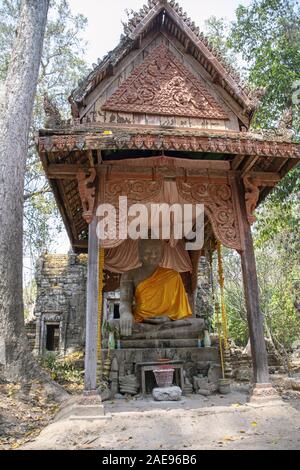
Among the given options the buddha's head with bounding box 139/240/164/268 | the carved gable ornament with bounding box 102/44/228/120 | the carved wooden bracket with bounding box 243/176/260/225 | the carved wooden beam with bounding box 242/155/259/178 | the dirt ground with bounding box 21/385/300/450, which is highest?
the carved gable ornament with bounding box 102/44/228/120

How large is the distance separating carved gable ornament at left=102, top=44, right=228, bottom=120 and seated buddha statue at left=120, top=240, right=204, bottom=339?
3.30m

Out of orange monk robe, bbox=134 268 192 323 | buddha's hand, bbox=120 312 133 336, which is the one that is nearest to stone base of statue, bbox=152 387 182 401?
buddha's hand, bbox=120 312 133 336

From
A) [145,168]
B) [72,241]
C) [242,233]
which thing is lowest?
[242,233]

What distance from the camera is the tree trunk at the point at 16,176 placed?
7172 mm

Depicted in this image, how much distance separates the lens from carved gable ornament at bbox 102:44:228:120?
6.72m

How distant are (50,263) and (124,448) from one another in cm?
1432

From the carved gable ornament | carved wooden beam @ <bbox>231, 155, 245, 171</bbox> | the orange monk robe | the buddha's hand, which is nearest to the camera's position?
carved wooden beam @ <bbox>231, 155, 245, 171</bbox>

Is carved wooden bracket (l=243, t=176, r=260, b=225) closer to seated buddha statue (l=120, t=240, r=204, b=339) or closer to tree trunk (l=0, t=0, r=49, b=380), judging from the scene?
seated buddha statue (l=120, t=240, r=204, b=339)

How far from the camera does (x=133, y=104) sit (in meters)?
6.70

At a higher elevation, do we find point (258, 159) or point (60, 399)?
point (258, 159)

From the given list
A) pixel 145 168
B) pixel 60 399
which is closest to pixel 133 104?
pixel 145 168

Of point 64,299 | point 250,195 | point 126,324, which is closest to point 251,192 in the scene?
point 250,195

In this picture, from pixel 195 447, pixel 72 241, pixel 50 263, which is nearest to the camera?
pixel 195 447
